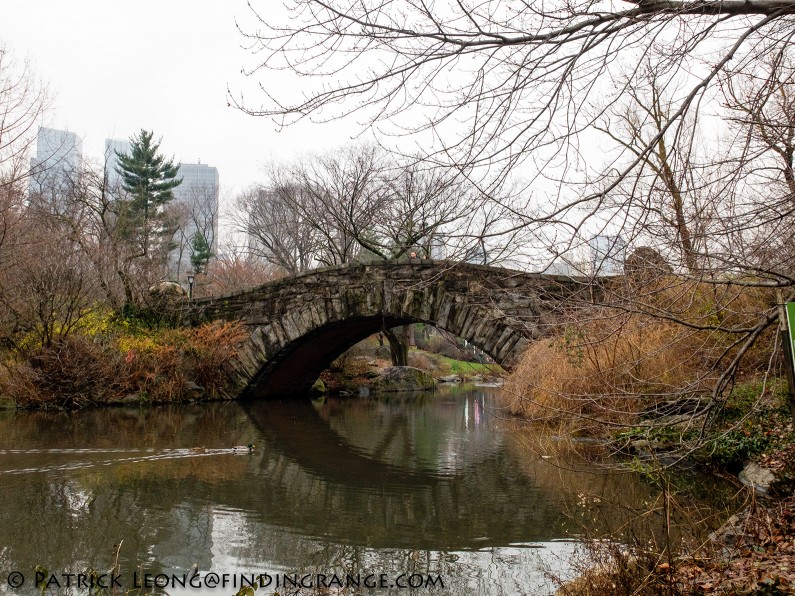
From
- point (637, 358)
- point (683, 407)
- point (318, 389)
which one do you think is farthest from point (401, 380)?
point (683, 407)

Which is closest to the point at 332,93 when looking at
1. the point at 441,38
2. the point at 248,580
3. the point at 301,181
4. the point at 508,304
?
the point at 441,38

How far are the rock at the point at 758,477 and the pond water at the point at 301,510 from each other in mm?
256

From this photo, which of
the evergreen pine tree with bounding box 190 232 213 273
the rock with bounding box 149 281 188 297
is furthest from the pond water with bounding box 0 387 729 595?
the evergreen pine tree with bounding box 190 232 213 273

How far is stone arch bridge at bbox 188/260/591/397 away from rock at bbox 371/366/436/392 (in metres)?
3.99

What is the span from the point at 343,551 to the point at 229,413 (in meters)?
9.18

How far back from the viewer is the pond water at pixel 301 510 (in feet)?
12.1

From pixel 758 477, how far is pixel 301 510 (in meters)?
3.42

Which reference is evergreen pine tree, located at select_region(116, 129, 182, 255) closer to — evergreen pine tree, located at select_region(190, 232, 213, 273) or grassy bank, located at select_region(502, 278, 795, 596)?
evergreen pine tree, located at select_region(190, 232, 213, 273)

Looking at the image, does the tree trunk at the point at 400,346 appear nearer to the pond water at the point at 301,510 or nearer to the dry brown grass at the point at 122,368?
the dry brown grass at the point at 122,368

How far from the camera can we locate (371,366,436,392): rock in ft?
69.9

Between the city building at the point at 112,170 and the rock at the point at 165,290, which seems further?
the city building at the point at 112,170

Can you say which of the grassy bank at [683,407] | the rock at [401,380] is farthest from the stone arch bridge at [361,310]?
the rock at [401,380]

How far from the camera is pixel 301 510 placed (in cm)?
515

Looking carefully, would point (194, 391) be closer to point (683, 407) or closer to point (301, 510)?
point (301, 510)
